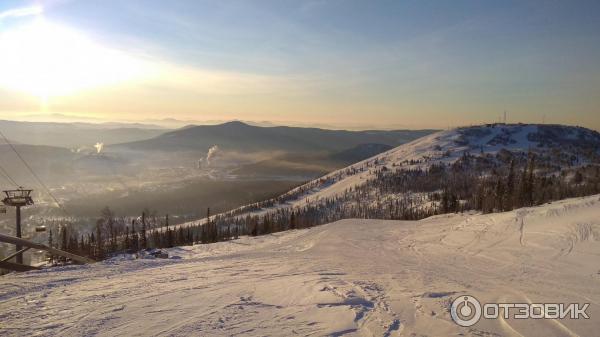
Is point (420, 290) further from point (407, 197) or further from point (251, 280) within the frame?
point (407, 197)

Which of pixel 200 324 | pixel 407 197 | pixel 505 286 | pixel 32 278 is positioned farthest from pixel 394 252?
pixel 407 197

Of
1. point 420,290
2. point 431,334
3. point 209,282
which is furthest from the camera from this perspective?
point 209,282

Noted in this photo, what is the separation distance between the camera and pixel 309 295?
1309cm

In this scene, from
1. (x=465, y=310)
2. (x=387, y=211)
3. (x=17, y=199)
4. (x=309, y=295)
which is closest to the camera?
(x=465, y=310)

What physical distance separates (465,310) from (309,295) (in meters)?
5.02

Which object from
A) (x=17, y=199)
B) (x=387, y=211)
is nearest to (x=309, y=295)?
(x=17, y=199)

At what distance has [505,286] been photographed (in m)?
14.8

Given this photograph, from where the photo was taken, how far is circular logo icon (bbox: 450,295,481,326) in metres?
10.4

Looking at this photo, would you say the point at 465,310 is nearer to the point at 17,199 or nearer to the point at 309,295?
the point at 309,295

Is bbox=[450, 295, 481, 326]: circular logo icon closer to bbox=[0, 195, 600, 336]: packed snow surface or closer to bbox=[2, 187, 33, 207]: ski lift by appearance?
bbox=[0, 195, 600, 336]: packed snow surface

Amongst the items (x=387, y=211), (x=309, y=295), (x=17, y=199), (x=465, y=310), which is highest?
(x=17, y=199)

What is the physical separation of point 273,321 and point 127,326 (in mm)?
4060

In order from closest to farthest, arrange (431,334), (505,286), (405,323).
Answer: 1. (431,334)
2. (405,323)
3. (505,286)

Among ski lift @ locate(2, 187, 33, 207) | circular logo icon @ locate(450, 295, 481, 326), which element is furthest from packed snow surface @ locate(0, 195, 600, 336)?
ski lift @ locate(2, 187, 33, 207)
